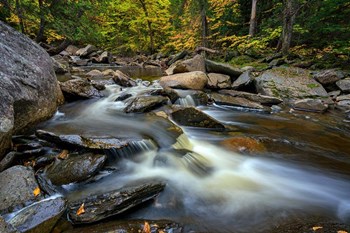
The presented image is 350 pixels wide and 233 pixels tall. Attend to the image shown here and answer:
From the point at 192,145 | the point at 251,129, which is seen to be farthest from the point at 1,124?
the point at 251,129

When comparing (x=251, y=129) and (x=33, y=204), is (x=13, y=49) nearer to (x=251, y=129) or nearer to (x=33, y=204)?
(x=33, y=204)

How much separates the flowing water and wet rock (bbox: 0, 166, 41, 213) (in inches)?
16.6

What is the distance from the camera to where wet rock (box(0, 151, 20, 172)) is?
127 inches

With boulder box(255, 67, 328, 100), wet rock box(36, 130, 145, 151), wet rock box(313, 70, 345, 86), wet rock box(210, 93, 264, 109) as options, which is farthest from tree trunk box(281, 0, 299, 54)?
wet rock box(36, 130, 145, 151)

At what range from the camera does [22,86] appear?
4230mm

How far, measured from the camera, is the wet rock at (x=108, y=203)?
8.45 ft

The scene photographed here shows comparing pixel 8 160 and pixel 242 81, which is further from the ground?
pixel 8 160

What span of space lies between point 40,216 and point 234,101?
6462 millimetres

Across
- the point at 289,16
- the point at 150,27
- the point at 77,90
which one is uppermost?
the point at 150,27

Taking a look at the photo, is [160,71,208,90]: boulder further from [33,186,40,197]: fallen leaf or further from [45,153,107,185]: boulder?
[33,186,40,197]: fallen leaf

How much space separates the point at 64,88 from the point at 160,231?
5290 millimetres

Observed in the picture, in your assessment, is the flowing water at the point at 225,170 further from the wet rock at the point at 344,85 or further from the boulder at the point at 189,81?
the boulder at the point at 189,81

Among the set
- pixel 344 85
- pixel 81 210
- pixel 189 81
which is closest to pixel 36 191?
pixel 81 210

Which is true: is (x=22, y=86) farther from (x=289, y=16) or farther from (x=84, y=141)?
(x=289, y=16)
